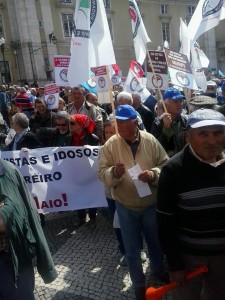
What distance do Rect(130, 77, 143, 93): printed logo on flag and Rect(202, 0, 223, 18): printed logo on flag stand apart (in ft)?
8.52

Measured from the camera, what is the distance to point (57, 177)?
4.84 m

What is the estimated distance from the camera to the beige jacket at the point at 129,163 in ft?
9.89

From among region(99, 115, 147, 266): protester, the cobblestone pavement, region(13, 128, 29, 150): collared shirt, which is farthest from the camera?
region(13, 128, 29, 150): collared shirt

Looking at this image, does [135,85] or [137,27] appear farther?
[135,85]

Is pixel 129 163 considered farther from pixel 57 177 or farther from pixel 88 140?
pixel 57 177

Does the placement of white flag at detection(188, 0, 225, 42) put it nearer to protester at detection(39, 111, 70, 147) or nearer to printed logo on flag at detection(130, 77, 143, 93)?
protester at detection(39, 111, 70, 147)

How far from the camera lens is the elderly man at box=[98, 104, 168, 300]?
9.77 feet

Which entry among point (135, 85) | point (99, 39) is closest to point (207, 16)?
point (99, 39)

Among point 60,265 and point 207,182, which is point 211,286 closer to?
point 207,182

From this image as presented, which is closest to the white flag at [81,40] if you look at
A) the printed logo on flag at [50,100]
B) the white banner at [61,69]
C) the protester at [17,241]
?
the protester at [17,241]

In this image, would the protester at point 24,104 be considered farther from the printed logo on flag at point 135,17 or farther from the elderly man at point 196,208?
the elderly man at point 196,208

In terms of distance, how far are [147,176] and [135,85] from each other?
15.5 ft

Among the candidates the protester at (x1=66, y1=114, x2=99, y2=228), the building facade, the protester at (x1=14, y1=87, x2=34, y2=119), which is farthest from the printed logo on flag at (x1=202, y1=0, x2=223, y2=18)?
the building facade

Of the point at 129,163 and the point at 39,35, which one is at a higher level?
the point at 39,35
